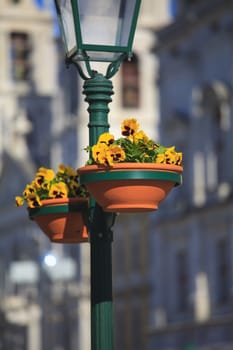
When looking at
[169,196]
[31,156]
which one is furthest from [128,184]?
[31,156]

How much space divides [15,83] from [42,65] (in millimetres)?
1178

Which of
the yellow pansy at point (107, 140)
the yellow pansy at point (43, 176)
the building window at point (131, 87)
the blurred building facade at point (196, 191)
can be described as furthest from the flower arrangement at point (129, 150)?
the building window at point (131, 87)

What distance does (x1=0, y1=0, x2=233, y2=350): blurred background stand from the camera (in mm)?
40969

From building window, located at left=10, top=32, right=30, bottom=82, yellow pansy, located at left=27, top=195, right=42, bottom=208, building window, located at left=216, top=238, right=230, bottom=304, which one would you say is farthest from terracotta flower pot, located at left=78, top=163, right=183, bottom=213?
building window, located at left=10, top=32, right=30, bottom=82

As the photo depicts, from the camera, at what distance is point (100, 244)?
31.2ft

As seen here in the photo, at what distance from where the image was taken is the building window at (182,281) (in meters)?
42.7

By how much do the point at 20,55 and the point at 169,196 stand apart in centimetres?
1897

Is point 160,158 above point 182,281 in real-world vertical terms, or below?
below

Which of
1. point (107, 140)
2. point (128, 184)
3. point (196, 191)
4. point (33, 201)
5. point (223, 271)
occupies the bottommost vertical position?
point (128, 184)

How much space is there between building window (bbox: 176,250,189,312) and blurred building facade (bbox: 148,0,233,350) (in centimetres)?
2

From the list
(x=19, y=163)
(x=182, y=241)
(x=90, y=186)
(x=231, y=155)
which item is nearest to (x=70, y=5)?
(x=90, y=186)

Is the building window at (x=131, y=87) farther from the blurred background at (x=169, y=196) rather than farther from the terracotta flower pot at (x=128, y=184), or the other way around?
the terracotta flower pot at (x=128, y=184)

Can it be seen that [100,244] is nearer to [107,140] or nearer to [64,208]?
[64,208]

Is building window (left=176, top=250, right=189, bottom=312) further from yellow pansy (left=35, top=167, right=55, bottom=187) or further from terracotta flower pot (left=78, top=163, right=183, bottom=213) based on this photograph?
terracotta flower pot (left=78, top=163, right=183, bottom=213)
